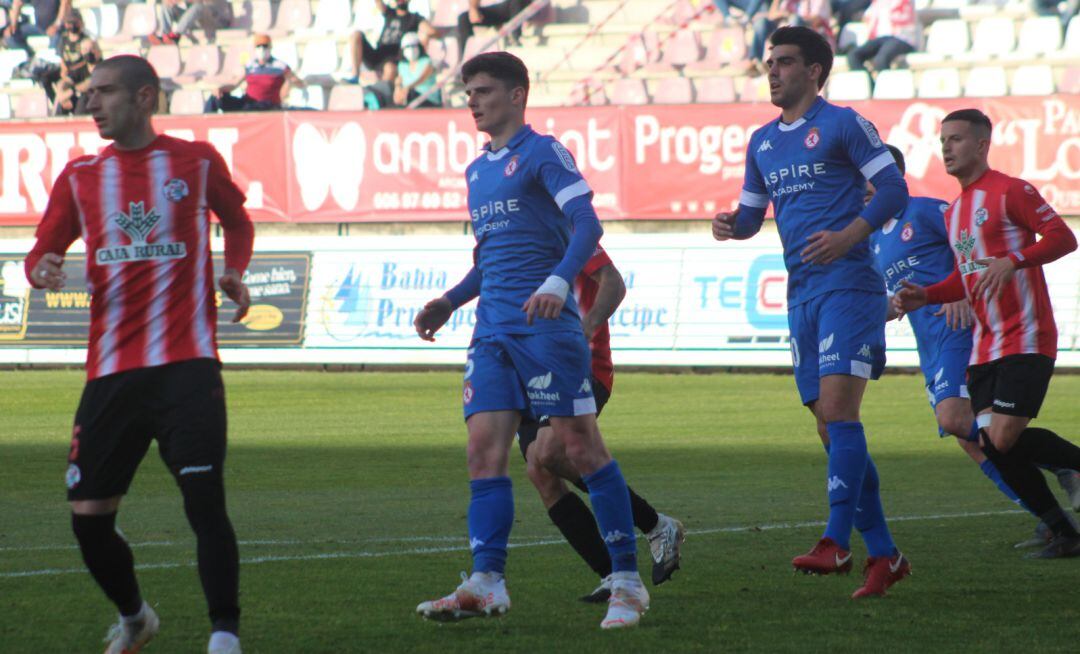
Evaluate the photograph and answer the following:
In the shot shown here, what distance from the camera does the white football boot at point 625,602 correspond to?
572 cm

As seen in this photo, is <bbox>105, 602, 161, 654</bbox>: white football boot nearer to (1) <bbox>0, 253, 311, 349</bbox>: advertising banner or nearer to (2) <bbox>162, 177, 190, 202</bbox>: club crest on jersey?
(2) <bbox>162, 177, 190, 202</bbox>: club crest on jersey

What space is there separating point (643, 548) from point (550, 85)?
62.5ft

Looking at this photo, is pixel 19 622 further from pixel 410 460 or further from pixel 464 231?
pixel 464 231

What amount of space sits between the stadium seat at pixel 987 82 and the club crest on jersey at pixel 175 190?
19345 millimetres

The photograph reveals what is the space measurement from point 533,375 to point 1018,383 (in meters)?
2.62

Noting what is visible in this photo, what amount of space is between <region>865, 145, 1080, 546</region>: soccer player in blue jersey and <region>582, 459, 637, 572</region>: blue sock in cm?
256

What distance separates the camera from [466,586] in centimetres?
568

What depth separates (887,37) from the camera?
2411cm

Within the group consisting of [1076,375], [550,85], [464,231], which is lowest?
[1076,375]

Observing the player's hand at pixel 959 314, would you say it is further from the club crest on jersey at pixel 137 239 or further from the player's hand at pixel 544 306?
the club crest on jersey at pixel 137 239

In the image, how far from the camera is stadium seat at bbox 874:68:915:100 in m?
23.4

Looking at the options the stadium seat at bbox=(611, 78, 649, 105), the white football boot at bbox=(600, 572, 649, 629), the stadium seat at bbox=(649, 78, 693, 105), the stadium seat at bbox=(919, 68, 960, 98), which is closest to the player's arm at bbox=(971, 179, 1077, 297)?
the white football boot at bbox=(600, 572, 649, 629)

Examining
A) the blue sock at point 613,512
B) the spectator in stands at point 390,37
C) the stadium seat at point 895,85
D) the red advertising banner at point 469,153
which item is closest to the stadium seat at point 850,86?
the stadium seat at point 895,85

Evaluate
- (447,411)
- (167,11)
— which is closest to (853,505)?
(447,411)
